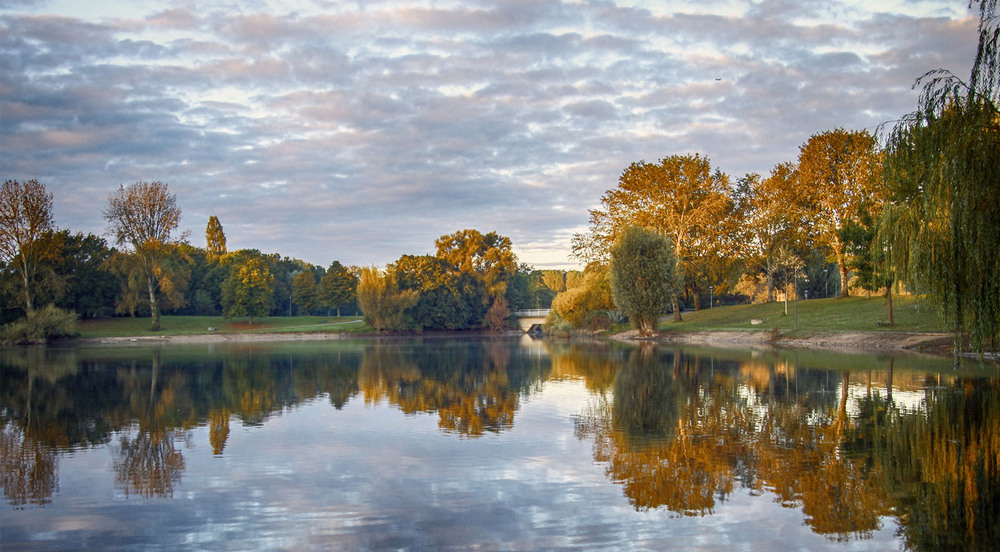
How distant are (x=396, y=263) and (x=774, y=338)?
5024 cm

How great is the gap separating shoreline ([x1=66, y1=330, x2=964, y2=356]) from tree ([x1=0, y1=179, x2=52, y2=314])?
323 inches

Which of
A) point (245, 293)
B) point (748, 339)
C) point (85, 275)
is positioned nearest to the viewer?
point (748, 339)

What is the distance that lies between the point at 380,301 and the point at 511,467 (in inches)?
2654

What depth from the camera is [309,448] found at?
1227cm

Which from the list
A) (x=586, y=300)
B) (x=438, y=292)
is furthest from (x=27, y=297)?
(x=586, y=300)

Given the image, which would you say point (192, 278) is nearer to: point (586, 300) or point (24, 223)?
point (24, 223)

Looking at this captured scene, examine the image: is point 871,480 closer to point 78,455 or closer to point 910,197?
point 910,197

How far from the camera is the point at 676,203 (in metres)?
63.9

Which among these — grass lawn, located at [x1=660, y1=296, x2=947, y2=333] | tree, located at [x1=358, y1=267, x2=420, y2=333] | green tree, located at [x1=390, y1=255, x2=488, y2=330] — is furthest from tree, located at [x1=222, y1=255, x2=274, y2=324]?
grass lawn, located at [x1=660, y1=296, x2=947, y2=333]

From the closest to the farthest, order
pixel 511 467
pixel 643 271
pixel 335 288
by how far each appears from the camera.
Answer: pixel 511 467 → pixel 643 271 → pixel 335 288

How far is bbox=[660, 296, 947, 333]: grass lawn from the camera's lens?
41.5 meters

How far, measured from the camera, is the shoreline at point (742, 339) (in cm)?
3584

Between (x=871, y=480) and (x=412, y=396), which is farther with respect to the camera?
(x=412, y=396)

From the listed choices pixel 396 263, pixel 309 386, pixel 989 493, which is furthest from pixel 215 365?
pixel 396 263
